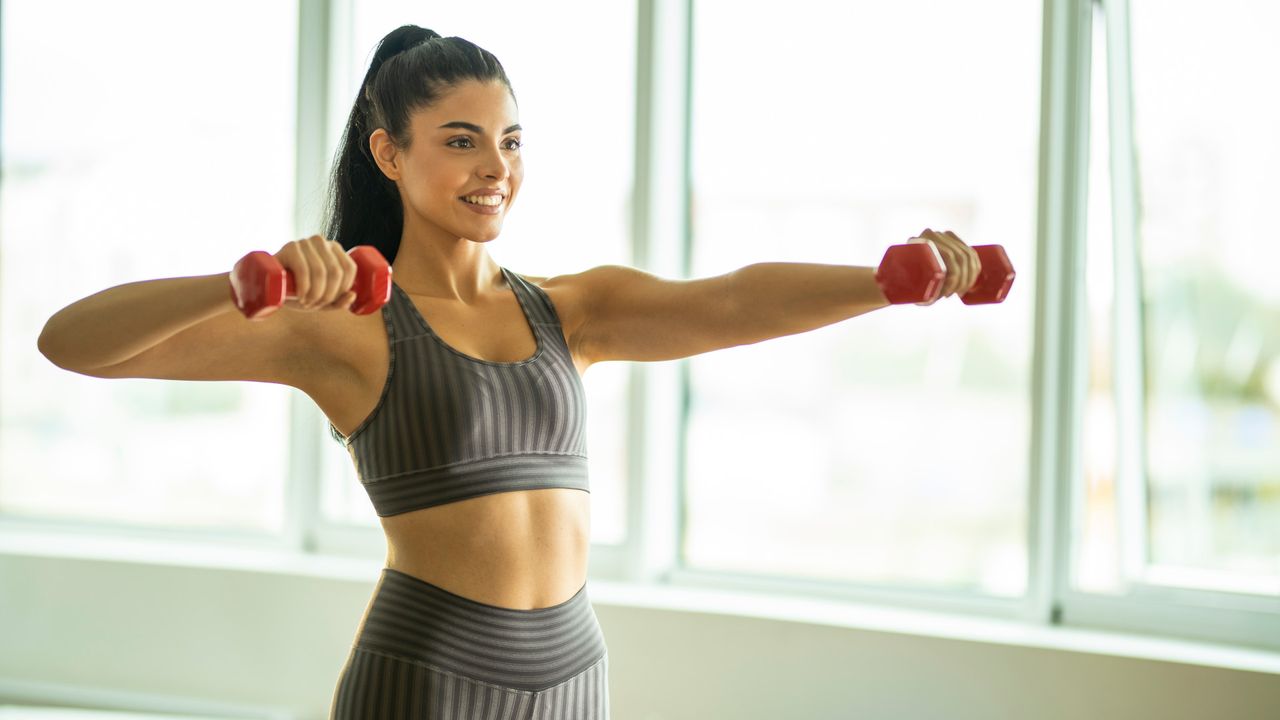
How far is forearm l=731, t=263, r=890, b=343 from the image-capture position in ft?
3.88

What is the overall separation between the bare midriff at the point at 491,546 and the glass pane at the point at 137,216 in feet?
6.20

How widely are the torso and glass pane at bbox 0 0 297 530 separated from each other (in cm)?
186

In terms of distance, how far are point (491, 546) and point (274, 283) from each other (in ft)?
1.53

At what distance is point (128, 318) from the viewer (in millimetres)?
1071

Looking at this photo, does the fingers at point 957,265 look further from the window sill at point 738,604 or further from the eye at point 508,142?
the window sill at point 738,604

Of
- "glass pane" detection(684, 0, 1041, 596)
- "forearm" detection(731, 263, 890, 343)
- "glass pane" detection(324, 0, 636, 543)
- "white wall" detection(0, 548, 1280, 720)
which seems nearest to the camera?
"forearm" detection(731, 263, 890, 343)

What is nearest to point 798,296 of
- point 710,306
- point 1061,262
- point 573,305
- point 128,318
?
point 710,306

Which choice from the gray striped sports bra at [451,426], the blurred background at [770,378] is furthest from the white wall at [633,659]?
the gray striped sports bra at [451,426]

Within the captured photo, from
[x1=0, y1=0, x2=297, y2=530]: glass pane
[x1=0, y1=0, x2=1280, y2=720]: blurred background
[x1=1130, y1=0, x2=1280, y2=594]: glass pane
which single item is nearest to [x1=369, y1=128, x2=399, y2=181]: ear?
[x1=0, y1=0, x2=1280, y2=720]: blurred background

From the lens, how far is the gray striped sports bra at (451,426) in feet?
4.21

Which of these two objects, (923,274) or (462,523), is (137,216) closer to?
(462,523)

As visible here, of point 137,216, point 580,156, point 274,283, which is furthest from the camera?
point 137,216

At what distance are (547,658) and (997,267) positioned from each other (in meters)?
0.68

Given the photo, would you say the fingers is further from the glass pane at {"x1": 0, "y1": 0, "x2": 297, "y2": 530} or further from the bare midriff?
the glass pane at {"x1": 0, "y1": 0, "x2": 297, "y2": 530}
